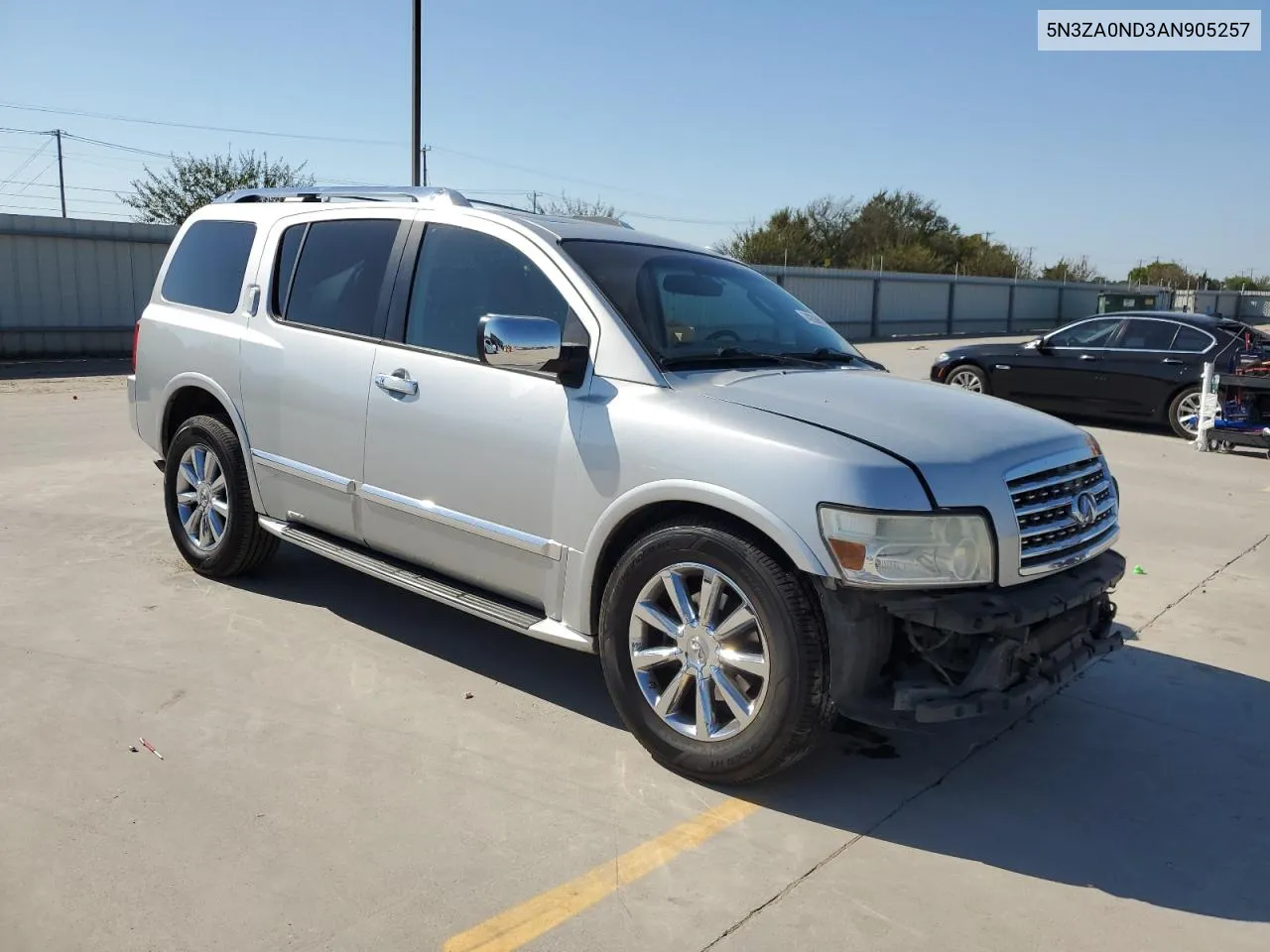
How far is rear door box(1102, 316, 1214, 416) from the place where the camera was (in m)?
12.3

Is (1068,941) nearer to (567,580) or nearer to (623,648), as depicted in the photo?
(623,648)

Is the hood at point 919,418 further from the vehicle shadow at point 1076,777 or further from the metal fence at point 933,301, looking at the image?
the metal fence at point 933,301

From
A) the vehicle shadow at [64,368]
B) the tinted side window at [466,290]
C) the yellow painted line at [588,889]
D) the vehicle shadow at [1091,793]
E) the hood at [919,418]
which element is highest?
the tinted side window at [466,290]

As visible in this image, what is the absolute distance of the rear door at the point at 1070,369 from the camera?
12.8 m

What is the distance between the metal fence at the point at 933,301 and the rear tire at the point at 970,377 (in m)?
17.0

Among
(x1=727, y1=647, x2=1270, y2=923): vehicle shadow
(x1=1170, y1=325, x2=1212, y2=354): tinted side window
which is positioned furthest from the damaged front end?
(x1=1170, y1=325, x2=1212, y2=354): tinted side window

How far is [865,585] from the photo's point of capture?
318cm

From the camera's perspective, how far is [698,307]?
4.34 m

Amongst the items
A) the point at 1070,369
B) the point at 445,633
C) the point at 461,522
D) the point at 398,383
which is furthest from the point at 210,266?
the point at 1070,369

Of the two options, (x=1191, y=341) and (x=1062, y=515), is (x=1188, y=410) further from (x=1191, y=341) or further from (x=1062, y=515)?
(x=1062, y=515)

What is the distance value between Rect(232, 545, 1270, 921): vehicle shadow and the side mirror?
4.74ft

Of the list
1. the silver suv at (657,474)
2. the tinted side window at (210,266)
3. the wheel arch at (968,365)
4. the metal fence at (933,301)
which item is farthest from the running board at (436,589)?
the metal fence at (933,301)

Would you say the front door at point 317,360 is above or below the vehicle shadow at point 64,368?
above

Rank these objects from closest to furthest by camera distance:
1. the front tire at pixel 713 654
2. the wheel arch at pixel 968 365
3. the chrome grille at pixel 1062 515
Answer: the front tire at pixel 713 654 < the chrome grille at pixel 1062 515 < the wheel arch at pixel 968 365
